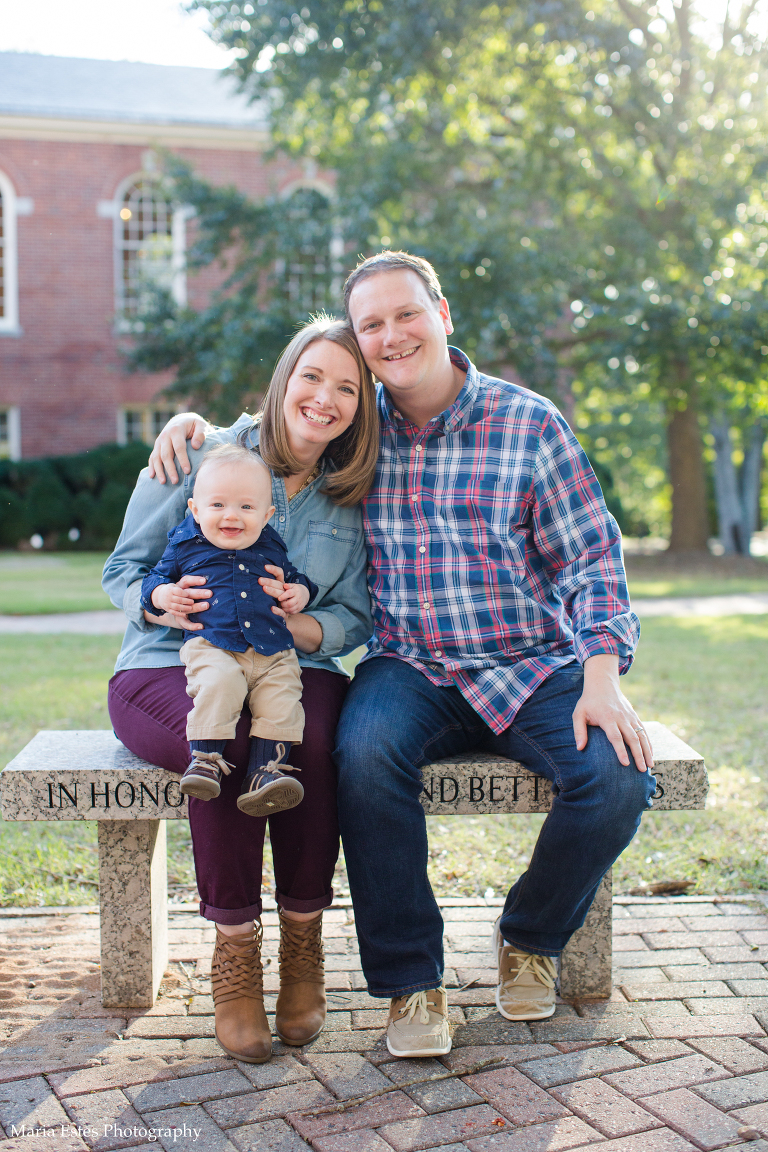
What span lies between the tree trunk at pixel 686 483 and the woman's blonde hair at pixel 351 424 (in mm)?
14955

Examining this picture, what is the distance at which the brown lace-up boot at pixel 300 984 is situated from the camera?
2.40 m

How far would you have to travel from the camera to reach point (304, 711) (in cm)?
252

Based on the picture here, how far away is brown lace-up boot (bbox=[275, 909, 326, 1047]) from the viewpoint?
2402mm

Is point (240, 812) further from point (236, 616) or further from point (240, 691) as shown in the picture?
point (236, 616)

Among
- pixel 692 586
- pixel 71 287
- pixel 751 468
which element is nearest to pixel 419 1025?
pixel 692 586

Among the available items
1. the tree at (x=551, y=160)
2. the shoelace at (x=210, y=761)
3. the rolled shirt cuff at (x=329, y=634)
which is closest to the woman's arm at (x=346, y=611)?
the rolled shirt cuff at (x=329, y=634)

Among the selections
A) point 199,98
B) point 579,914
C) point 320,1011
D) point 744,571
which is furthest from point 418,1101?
point 199,98

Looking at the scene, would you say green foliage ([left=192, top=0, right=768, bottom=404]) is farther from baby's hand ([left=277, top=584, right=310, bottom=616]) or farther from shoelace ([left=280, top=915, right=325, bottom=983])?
shoelace ([left=280, top=915, right=325, bottom=983])

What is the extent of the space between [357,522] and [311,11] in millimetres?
12368

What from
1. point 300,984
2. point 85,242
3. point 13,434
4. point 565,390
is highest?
point 85,242

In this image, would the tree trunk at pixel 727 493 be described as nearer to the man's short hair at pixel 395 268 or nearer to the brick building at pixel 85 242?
the brick building at pixel 85 242

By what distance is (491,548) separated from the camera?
271 centimetres

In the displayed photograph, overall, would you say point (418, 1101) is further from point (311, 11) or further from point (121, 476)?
point (121, 476)

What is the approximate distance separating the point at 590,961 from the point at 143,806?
1219 mm
